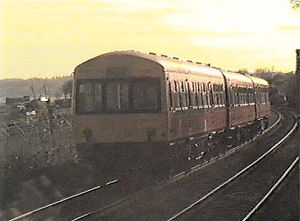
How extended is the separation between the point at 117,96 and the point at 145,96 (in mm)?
643

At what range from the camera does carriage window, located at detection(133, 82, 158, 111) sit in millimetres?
12680

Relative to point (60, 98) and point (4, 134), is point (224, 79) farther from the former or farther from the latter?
point (4, 134)

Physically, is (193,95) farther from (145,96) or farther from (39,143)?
(39,143)

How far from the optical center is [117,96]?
12.9 metres

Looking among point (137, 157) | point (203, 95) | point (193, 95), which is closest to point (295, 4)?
point (203, 95)

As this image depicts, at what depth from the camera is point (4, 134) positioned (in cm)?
1362

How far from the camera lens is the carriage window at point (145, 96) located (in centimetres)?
1268

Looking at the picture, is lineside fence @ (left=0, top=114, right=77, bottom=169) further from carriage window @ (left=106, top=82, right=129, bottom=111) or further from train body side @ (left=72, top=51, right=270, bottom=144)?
carriage window @ (left=106, top=82, right=129, bottom=111)

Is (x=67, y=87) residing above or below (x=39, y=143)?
above

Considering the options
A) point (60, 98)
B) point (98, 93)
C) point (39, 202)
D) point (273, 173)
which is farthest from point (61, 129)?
point (273, 173)

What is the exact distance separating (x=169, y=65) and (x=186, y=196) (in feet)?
10.3

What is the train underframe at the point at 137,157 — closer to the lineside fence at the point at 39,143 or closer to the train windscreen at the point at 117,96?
the train windscreen at the point at 117,96

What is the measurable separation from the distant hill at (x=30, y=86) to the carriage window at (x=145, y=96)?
160 cm

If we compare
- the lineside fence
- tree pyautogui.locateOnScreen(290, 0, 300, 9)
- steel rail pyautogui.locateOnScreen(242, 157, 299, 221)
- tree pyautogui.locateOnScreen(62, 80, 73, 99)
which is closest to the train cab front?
tree pyautogui.locateOnScreen(62, 80, 73, 99)
